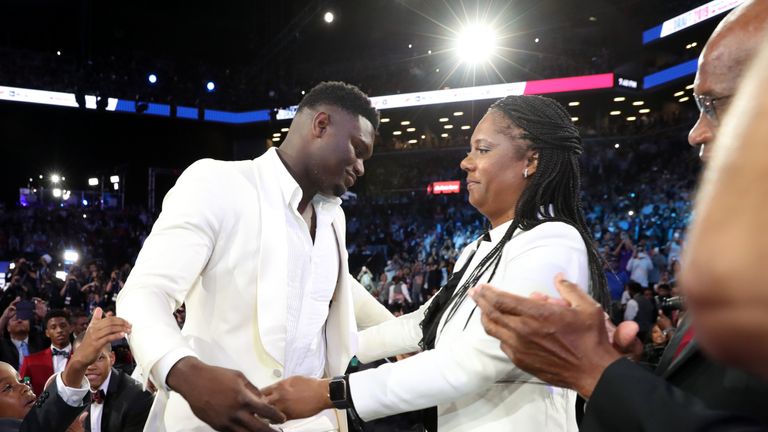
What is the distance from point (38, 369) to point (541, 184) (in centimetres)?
497

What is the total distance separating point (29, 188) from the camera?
22.7 metres

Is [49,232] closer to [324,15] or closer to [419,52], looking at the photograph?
[324,15]

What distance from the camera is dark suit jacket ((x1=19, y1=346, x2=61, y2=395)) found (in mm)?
5328

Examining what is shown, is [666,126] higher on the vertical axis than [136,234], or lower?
higher

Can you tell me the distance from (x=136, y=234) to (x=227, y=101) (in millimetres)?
5940

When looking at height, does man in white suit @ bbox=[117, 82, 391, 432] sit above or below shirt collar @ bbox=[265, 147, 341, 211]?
below

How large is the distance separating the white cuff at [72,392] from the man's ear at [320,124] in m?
1.41

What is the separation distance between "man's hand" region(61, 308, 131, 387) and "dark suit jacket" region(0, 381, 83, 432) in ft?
0.69

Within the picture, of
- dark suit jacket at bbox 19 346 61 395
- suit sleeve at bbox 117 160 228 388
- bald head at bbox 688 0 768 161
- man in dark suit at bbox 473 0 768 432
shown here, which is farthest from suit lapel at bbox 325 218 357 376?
dark suit jacket at bbox 19 346 61 395

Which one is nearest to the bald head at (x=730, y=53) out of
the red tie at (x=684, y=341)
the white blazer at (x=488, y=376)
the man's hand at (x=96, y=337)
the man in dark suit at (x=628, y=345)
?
the man in dark suit at (x=628, y=345)

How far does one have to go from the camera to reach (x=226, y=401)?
1330 millimetres

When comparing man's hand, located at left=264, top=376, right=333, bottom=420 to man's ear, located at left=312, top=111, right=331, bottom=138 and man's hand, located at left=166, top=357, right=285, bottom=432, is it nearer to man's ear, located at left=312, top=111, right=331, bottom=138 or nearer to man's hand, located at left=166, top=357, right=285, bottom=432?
man's hand, located at left=166, top=357, right=285, bottom=432

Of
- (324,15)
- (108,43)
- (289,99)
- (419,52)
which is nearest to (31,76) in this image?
(108,43)

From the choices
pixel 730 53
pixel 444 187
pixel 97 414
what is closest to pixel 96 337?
pixel 730 53
